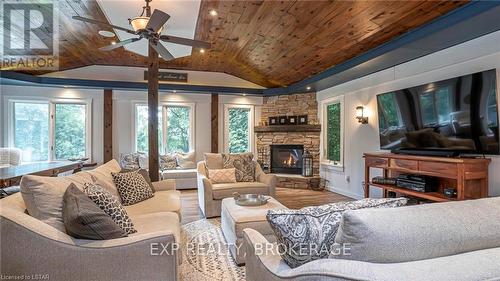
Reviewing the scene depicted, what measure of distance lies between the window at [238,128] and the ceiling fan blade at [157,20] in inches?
182

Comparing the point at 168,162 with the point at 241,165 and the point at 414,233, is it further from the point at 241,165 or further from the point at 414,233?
the point at 414,233

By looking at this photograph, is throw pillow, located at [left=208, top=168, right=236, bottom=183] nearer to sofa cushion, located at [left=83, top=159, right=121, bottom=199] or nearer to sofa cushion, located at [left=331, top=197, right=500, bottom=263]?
sofa cushion, located at [left=83, top=159, right=121, bottom=199]

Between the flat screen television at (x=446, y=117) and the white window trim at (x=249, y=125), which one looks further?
the white window trim at (x=249, y=125)

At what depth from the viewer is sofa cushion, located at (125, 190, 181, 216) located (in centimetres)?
275

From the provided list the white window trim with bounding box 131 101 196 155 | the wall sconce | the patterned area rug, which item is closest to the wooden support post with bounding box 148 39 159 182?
the patterned area rug

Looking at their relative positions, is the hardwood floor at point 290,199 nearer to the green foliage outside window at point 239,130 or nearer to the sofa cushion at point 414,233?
the green foliage outside window at point 239,130

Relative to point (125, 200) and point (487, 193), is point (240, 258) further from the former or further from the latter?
point (487, 193)

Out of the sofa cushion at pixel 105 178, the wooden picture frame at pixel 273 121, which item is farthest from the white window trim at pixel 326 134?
the sofa cushion at pixel 105 178

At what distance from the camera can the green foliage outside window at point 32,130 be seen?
19.9 feet

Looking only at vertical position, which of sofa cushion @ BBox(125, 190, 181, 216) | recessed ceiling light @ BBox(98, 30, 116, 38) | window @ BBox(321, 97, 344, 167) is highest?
recessed ceiling light @ BBox(98, 30, 116, 38)

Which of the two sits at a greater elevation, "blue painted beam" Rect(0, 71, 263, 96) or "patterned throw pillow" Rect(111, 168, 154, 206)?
"blue painted beam" Rect(0, 71, 263, 96)

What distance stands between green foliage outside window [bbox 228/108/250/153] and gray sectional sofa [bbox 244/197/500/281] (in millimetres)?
6312

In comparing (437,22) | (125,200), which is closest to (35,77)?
(125,200)

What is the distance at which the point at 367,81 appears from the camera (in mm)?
4984
